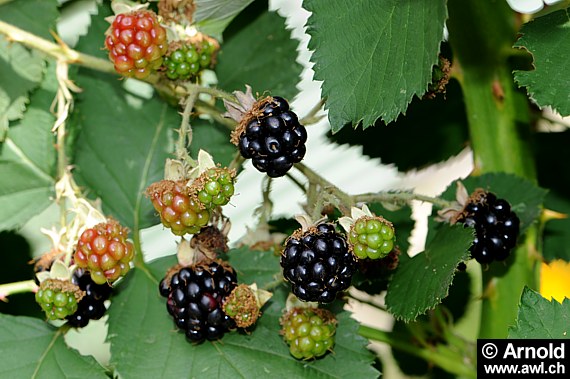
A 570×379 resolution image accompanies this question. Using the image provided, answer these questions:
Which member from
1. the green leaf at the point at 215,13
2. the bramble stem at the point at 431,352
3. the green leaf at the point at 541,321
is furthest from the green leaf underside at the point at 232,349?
the green leaf at the point at 215,13

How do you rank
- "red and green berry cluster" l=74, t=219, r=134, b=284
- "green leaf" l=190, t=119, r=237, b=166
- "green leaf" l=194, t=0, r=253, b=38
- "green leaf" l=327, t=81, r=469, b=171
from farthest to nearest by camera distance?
"green leaf" l=327, t=81, r=469, b=171 → "green leaf" l=190, t=119, r=237, b=166 → "green leaf" l=194, t=0, r=253, b=38 → "red and green berry cluster" l=74, t=219, r=134, b=284

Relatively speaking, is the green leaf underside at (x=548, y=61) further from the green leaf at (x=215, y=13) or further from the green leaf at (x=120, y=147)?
the green leaf at (x=120, y=147)

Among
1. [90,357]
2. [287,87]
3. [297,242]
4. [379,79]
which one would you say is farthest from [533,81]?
[90,357]

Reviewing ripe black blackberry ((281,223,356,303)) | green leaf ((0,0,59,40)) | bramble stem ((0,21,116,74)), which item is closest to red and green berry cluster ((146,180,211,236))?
ripe black blackberry ((281,223,356,303))

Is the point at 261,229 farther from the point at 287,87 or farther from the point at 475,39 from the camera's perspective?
the point at 475,39

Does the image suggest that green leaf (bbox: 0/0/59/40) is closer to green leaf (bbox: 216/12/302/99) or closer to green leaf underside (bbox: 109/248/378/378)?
green leaf (bbox: 216/12/302/99)
